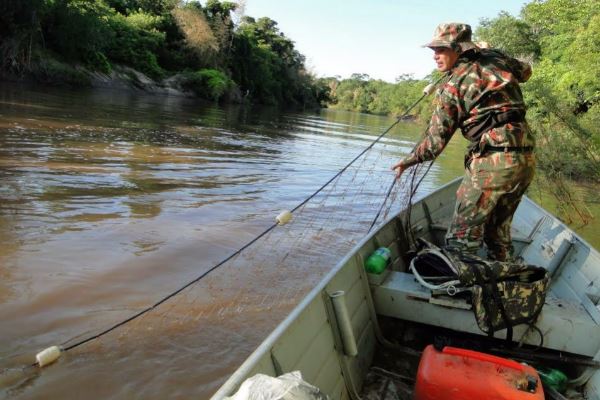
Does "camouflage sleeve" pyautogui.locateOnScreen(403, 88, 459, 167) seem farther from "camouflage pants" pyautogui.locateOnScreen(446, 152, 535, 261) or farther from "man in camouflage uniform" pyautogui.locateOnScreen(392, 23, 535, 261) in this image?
"camouflage pants" pyautogui.locateOnScreen(446, 152, 535, 261)

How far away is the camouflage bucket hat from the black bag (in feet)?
4.65

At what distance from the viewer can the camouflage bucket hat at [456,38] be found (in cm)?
323

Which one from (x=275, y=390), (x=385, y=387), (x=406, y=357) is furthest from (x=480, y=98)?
(x=275, y=390)

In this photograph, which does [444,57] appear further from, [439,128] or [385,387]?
[385,387]

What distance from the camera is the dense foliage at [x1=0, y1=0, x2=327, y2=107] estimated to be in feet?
79.4

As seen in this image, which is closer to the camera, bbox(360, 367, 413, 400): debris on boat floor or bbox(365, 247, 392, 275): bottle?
bbox(360, 367, 413, 400): debris on boat floor

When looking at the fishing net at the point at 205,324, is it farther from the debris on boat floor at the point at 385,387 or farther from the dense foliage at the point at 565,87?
the dense foliage at the point at 565,87

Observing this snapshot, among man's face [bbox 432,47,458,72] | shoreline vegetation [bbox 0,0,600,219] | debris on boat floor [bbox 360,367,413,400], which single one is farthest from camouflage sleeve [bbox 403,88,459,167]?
shoreline vegetation [bbox 0,0,600,219]

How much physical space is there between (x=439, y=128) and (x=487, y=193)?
539mm

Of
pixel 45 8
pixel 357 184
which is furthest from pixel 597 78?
pixel 45 8

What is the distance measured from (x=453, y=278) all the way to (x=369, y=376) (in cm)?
75

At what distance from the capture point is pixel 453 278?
112 inches

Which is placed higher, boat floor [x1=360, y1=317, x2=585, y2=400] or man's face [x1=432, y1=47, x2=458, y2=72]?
man's face [x1=432, y1=47, x2=458, y2=72]

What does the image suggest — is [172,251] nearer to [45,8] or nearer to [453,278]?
[453,278]
